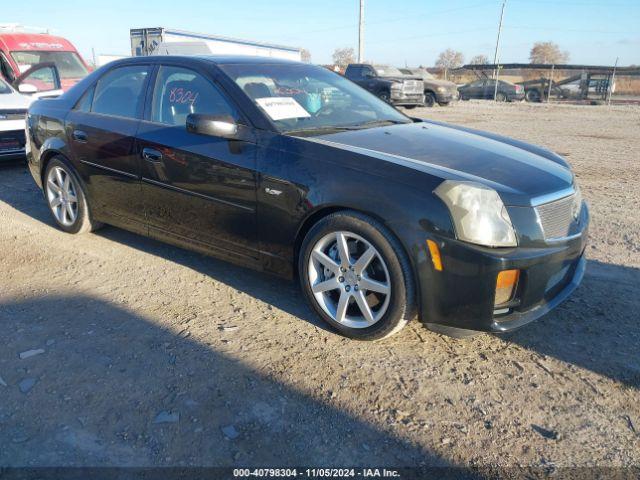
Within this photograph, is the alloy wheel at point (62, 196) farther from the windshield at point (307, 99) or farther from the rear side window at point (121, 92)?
the windshield at point (307, 99)

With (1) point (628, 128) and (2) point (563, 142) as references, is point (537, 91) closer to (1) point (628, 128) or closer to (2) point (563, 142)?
(1) point (628, 128)

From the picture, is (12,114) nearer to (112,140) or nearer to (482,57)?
(112,140)

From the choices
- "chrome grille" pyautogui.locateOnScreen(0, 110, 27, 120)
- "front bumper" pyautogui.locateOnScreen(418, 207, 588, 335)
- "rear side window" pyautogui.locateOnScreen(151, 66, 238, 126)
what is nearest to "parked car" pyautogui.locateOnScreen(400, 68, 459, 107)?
"chrome grille" pyautogui.locateOnScreen(0, 110, 27, 120)

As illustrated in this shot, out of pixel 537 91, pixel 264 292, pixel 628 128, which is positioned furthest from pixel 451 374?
pixel 537 91

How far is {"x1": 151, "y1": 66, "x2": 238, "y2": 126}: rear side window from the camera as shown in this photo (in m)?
3.73

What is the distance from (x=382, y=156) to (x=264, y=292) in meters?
1.37

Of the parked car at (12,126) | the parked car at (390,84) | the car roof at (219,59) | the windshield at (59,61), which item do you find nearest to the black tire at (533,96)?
the parked car at (390,84)

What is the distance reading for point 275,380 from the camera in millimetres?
2775

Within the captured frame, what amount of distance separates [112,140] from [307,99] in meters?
1.60

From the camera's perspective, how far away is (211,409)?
100 inches

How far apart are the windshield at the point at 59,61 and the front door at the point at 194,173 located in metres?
8.90

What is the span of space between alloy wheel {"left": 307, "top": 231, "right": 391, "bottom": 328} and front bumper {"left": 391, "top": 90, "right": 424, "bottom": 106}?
17.4 m

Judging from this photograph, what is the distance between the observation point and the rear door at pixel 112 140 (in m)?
4.16

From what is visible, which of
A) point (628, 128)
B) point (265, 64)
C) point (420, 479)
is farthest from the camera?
point (628, 128)
